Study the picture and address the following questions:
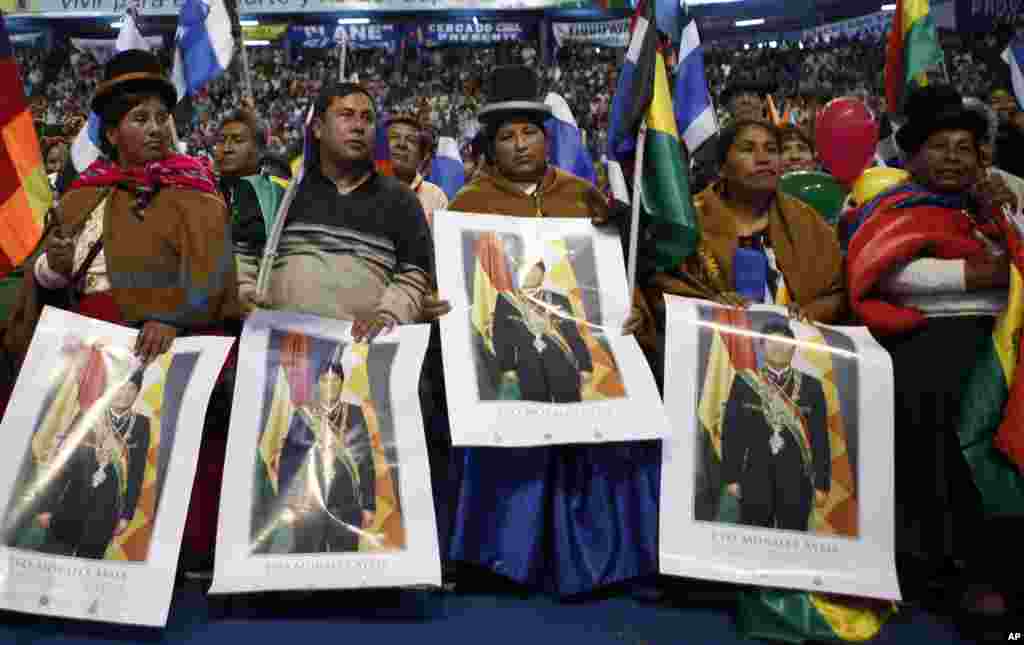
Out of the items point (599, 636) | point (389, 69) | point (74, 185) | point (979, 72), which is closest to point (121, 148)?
point (74, 185)

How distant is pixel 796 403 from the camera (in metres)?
2.74

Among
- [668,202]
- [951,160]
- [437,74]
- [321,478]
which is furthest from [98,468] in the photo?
[437,74]

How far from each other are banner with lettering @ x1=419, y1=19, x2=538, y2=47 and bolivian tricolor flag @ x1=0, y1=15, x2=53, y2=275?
22.6 meters

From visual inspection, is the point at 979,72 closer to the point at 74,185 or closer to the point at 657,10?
the point at 657,10

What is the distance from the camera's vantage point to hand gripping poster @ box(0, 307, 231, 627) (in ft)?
8.11

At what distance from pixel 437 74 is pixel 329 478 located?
23.0 metres

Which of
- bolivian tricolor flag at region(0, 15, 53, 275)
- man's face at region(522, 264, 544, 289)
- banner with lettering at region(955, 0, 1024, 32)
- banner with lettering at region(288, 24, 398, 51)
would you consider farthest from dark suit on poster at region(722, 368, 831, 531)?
banner with lettering at region(288, 24, 398, 51)

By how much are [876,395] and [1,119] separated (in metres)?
2.99

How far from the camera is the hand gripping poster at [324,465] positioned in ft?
8.26

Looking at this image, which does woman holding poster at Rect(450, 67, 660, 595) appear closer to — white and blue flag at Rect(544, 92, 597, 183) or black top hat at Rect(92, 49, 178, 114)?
black top hat at Rect(92, 49, 178, 114)

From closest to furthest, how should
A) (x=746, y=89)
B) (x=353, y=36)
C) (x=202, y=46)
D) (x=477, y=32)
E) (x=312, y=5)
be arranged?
1. (x=202, y=46)
2. (x=746, y=89)
3. (x=312, y=5)
4. (x=353, y=36)
5. (x=477, y=32)

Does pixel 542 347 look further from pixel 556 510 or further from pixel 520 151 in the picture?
pixel 520 151

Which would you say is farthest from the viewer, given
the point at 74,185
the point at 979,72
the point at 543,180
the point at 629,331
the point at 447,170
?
the point at 979,72

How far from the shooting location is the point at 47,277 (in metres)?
2.99
